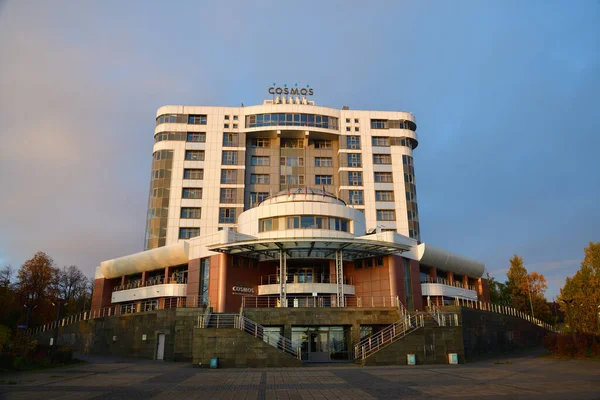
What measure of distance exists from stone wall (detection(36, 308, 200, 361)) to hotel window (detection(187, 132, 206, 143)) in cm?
3385

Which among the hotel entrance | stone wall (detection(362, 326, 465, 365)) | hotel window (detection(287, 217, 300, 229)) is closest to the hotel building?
hotel window (detection(287, 217, 300, 229))

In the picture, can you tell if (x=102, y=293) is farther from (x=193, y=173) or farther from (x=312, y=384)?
(x=312, y=384)

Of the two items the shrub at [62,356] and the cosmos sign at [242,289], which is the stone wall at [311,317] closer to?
the cosmos sign at [242,289]

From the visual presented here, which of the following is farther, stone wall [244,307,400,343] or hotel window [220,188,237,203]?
hotel window [220,188,237,203]

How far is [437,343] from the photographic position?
31312 mm

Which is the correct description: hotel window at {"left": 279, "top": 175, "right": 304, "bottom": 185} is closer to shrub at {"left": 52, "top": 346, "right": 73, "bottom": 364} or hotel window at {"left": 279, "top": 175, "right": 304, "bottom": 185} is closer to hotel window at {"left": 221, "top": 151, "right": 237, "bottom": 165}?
hotel window at {"left": 221, "top": 151, "right": 237, "bottom": 165}

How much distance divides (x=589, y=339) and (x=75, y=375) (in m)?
35.6

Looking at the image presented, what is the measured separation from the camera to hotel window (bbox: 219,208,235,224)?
227 feet

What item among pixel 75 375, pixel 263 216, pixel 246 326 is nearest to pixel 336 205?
pixel 263 216

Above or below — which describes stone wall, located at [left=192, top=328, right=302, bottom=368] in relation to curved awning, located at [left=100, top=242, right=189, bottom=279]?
below

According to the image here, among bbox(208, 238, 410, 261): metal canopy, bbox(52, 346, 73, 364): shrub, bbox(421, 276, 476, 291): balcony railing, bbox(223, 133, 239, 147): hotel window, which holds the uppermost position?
bbox(223, 133, 239, 147): hotel window

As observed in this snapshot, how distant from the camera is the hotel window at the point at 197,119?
74312 mm

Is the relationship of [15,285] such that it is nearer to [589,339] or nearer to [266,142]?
[266,142]

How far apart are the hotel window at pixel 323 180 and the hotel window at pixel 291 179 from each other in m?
2.65
